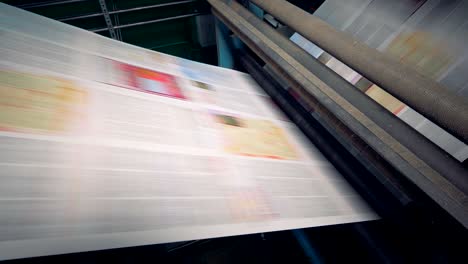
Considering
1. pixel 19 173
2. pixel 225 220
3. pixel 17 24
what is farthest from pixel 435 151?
pixel 17 24

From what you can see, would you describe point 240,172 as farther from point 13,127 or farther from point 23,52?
point 23,52

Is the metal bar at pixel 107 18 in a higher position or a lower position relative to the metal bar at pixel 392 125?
higher

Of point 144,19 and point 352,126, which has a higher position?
point 144,19

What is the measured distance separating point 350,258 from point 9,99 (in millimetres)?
1285

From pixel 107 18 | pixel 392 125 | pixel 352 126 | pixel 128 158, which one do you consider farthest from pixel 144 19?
pixel 392 125

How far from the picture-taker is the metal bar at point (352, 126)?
0.60m

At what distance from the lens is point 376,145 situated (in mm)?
758

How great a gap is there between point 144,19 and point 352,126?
1.84 metres

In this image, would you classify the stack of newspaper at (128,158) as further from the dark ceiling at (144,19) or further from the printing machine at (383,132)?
the dark ceiling at (144,19)

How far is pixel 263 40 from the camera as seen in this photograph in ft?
4.20

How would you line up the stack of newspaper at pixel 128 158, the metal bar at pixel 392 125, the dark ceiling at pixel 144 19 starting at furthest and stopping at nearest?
the dark ceiling at pixel 144 19
the metal bar at pixel 392 125
the stack of newspaper at pixel 128 158

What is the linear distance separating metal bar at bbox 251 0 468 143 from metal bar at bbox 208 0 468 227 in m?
0.14

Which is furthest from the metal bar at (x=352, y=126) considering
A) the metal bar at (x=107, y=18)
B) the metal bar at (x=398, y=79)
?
the metal bar at (x=107, y=18)

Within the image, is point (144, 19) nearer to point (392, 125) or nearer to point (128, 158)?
point (128, 158)
